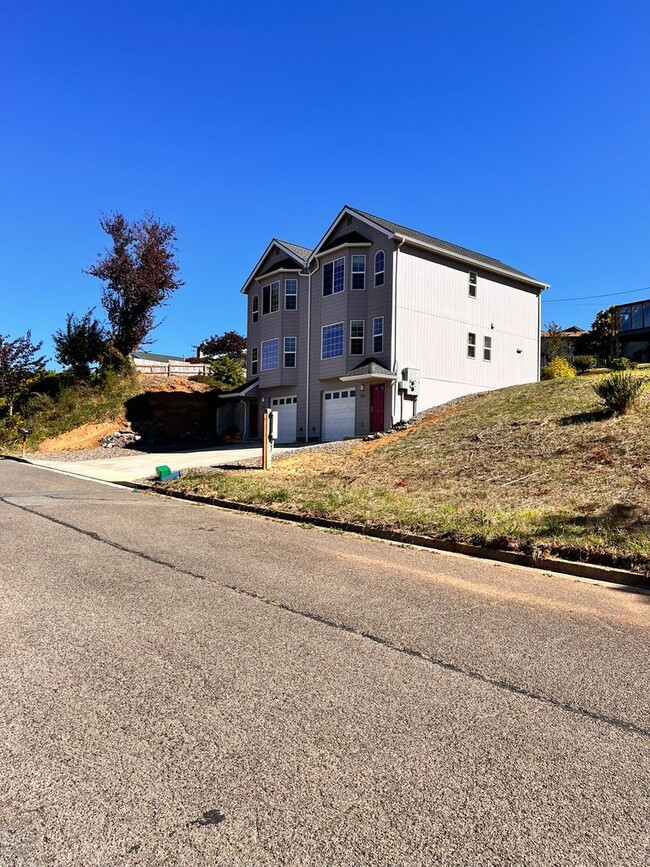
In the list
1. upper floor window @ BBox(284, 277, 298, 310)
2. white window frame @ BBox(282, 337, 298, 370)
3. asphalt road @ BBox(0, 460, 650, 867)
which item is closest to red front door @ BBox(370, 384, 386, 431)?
white window frame @ BBox(282, 337, 298, 370)

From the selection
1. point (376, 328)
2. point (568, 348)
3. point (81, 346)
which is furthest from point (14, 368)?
point (568, 348)

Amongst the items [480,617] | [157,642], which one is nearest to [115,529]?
[157,642]

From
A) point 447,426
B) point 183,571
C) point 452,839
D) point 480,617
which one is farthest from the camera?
point 447,426

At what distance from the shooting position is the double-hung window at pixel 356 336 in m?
28.9

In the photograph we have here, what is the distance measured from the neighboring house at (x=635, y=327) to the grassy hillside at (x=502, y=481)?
95.6 feet

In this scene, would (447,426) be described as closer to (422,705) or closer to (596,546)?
(596,546)

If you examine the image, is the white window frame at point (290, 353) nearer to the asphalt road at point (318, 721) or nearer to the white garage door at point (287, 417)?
the white garage door at point (287, 417)

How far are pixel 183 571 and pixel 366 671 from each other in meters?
3.40

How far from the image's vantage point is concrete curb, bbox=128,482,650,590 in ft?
23.1

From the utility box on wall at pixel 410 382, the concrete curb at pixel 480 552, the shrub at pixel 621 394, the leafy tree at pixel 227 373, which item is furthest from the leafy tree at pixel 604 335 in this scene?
the concrete curb at pixel 480 552

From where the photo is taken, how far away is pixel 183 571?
6.88 m

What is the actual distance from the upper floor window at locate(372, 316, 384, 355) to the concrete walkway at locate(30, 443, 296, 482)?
726 cm

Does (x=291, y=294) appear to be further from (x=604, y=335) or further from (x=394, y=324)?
(x=604, y=335)

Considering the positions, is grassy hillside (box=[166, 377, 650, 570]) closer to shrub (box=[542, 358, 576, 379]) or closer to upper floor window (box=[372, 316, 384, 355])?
upper floor window (box=[372, 316, 384, 355])
